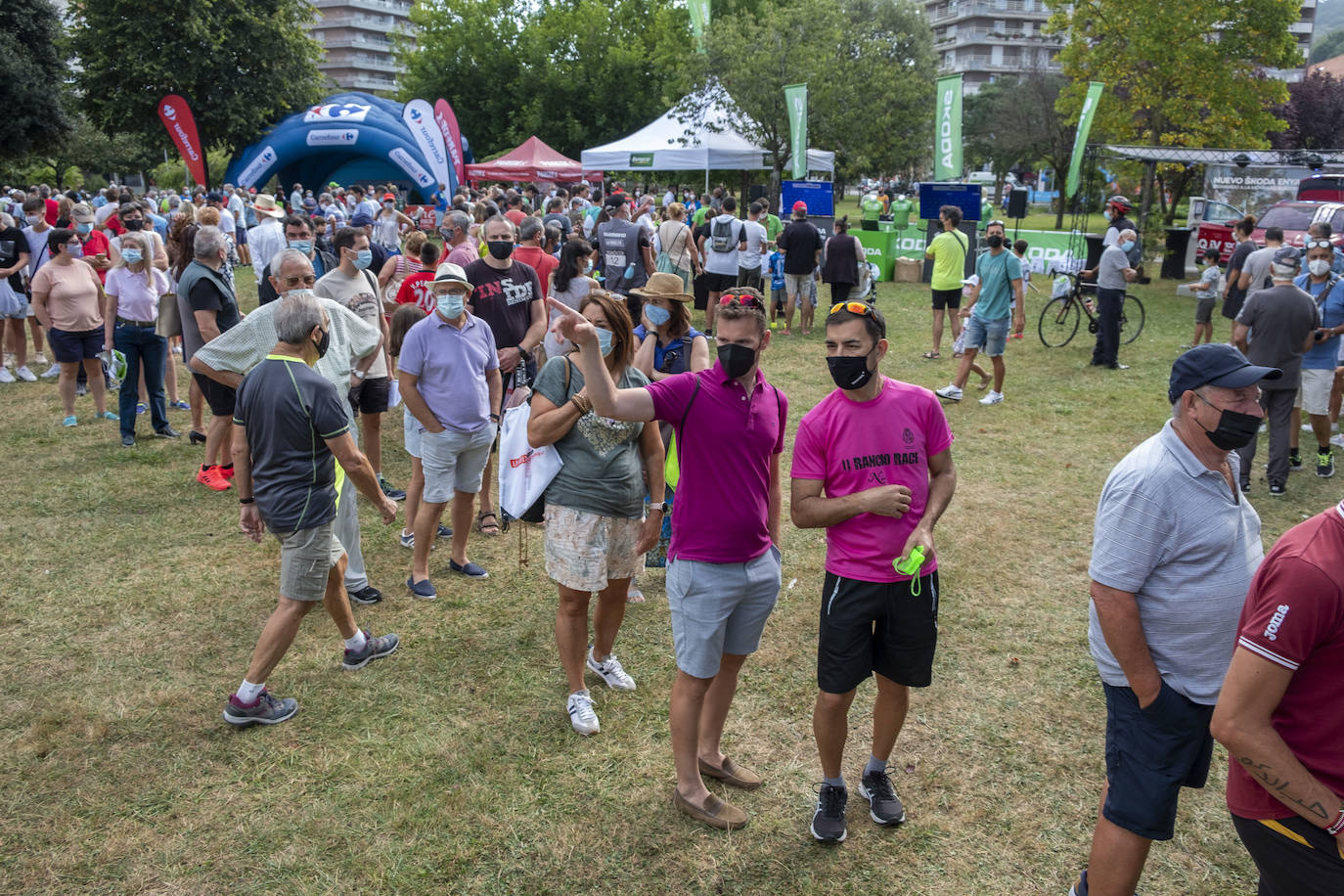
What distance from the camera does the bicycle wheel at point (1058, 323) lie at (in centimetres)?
1280

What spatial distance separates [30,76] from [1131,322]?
3492 cm

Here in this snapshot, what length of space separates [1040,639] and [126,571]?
5.65 meters

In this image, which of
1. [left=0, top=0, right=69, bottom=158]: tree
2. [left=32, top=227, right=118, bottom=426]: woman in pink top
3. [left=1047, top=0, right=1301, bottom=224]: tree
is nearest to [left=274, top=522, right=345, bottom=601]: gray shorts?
[left=32, top=227, right=118, bottom=426]: woman in pink top

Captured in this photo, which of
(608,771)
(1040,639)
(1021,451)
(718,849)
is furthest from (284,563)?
(1021,451)

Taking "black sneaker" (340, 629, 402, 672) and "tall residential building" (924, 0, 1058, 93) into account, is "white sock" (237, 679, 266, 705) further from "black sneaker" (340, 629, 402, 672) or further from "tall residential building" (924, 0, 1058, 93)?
"tall residential building" (924, 0, 1058, 93)

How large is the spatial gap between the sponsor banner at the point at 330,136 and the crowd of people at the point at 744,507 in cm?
2334

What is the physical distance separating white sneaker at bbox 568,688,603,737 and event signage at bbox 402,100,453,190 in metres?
10.0

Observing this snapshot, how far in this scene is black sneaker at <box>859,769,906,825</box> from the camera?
3.51m

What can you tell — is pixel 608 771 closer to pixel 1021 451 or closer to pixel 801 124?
pixel 1021 451

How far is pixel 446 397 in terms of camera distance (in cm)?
517

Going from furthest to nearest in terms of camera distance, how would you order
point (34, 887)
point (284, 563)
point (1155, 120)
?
point (1155, 120), point (284, 563), point (34, 887)

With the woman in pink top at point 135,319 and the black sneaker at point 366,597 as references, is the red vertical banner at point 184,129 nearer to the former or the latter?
the woman in pink top at point 135,319

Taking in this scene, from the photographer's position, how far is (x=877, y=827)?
3.52 m

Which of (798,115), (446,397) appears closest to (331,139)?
(798,115)
